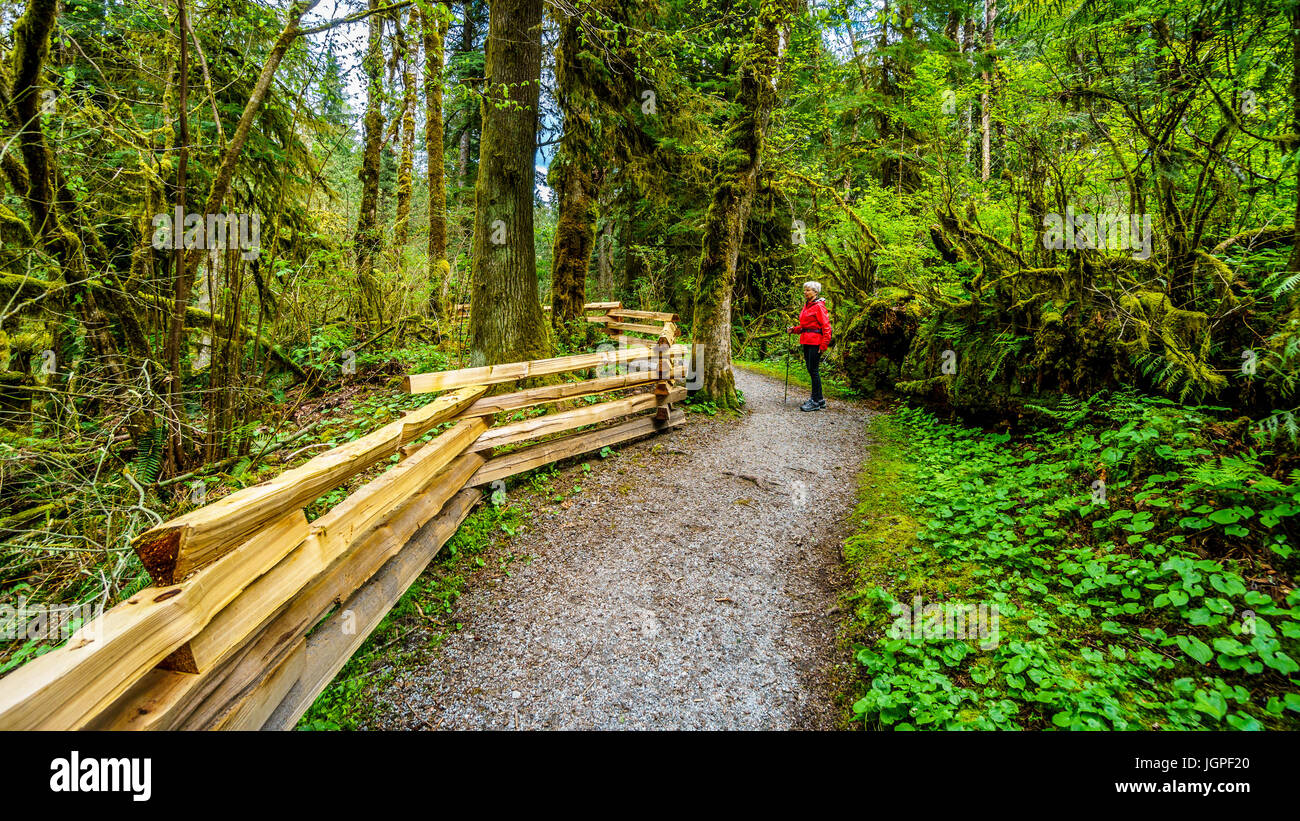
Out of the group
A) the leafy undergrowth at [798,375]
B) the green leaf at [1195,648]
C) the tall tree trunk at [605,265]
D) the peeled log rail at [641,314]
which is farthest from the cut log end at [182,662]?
the tall tree trunk at [605,265]

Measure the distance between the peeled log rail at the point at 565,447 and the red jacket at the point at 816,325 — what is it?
2832 millimetres

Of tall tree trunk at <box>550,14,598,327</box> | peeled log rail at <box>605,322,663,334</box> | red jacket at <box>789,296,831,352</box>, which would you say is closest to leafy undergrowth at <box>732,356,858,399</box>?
red jacket at <box>789,296,831,352</box>

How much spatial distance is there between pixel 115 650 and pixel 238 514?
1.95 ft

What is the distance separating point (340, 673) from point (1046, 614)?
15.1 ft

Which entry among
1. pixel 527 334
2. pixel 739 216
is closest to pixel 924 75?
pixel 739 216

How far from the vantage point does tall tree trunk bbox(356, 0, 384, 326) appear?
6.82m

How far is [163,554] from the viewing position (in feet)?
6.23

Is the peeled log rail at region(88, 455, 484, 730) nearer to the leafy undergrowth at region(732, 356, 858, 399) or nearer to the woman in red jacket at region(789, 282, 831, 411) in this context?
the woman in red jacket at region(789, 282, 831, 411)

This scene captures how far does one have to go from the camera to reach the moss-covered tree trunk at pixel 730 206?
26.6ft

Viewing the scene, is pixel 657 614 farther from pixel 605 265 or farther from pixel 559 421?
pixel 605 265

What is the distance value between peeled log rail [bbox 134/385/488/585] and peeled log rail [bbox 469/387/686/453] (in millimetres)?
1662

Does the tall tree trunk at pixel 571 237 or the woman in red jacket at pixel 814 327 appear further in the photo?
the tall tree trunk at pixel 571 237

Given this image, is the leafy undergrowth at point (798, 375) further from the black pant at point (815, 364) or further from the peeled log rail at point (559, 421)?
the peeled log rail at point (559, 421)
